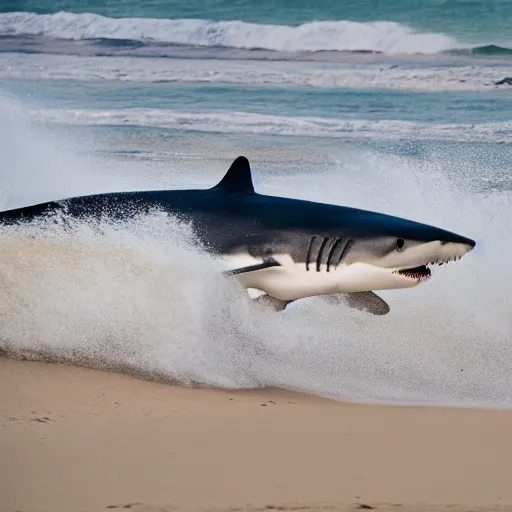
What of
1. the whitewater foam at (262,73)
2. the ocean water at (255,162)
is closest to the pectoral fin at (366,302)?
the ocean water at (255,162)

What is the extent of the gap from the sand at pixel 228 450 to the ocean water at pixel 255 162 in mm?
424

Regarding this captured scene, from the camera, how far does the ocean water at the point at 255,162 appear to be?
20.5 ft

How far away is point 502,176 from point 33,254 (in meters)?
13.5

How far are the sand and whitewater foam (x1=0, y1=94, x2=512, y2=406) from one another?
0.32 meters

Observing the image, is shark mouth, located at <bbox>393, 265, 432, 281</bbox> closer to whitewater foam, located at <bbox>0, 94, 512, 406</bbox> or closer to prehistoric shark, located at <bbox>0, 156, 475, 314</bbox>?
prehistoric shark, located at <bbox>0, 156, 475, 314</bbox>

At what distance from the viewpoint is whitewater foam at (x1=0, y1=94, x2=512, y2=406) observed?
6.00 metres

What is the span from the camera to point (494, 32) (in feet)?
89.6

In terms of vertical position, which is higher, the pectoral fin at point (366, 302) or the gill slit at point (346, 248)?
the gill slit at point (346, 248)

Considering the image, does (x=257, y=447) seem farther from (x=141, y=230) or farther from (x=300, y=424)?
(x=141, y=230)

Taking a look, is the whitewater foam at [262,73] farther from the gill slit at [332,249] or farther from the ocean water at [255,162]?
the gill slit at [332,249]

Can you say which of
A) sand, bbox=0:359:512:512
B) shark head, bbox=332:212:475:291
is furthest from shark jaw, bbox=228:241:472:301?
sand, bbox=0:359:512:512

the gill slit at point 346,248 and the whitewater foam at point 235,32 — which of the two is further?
the whitewater foam at point 235,32

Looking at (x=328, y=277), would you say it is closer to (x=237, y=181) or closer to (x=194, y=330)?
(x=237, y=181)

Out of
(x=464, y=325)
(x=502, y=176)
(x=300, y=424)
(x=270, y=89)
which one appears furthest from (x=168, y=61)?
(x=300, y=424)
